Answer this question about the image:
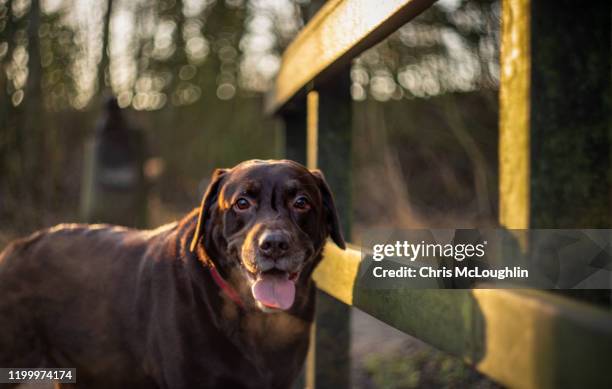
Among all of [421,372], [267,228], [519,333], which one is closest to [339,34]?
[267,228]

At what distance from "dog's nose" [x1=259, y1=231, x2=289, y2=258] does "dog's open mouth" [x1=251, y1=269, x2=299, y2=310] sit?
0.12 m

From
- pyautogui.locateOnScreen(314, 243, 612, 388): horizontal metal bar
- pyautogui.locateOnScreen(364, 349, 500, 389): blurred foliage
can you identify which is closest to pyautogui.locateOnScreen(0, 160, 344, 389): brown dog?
pyautogui.locateOnScreen(314, 243, 612, 388): horizontal metal bar

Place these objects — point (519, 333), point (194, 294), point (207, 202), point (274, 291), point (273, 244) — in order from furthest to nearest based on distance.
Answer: point (207, 202), point (194, 294), point (274, 291), point (273, 244), point (519, 333)

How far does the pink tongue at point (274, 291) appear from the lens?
2607 mm

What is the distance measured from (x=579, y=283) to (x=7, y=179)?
9.77 m

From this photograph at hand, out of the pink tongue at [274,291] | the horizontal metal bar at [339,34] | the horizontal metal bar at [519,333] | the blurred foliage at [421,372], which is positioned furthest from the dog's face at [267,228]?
the blurred foliage at [421,372]

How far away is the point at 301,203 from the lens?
284 cm

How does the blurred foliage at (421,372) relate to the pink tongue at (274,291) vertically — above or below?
below

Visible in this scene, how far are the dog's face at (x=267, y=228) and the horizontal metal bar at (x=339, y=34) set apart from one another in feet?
1.75

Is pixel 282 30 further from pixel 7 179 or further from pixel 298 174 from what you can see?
pixel 298 174

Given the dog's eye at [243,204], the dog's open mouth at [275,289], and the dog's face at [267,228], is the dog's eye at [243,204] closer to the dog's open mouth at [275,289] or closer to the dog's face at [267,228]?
the dog's face at [267,228]

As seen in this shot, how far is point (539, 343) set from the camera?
1188 mm

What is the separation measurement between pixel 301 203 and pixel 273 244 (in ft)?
1.16

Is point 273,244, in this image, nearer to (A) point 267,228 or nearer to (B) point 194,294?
(A) point 267,228
